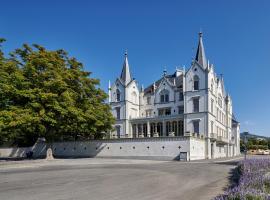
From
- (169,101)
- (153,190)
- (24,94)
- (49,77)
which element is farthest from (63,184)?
(169,101)

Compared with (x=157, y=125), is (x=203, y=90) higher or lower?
higher

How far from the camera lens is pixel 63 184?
565 inches

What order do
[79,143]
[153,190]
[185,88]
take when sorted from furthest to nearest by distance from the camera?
[185,88]
[79,143]
[153,190]

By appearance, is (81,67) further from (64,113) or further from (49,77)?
(64,113)

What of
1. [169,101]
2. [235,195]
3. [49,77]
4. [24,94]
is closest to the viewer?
[235,195]

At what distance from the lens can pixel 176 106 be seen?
204ft

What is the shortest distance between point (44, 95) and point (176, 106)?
109 feet

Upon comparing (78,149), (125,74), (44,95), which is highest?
(125,74)

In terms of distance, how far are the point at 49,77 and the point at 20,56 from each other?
5.34m

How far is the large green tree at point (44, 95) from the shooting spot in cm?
3519

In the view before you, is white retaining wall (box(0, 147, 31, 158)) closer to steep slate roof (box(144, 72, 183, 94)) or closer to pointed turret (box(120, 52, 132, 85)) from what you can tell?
pointed turret (box(120, 52, 132, 85))

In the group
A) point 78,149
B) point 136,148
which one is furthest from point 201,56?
point 78,149

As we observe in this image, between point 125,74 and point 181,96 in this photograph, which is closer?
point 181,96

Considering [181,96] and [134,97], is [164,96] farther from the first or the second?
[134,97]
